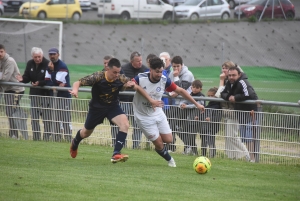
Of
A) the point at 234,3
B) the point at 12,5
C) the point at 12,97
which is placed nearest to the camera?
the point at 12,97

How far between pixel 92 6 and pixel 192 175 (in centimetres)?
3412

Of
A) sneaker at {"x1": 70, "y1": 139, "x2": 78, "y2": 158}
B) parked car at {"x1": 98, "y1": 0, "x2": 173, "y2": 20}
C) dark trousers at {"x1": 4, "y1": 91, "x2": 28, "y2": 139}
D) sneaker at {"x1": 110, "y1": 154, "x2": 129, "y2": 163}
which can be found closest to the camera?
sneaker at {"x1": 110, "y1": 154, "x2": 129, "y2": 163}

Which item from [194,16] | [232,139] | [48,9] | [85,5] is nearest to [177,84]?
[232,139]

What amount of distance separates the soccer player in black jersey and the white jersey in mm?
222

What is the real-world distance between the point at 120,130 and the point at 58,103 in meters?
3.49

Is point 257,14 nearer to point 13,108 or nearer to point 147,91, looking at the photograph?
point 13,108

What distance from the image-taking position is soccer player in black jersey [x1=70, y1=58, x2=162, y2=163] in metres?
11.1

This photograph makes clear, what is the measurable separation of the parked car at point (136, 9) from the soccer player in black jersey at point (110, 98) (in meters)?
28.8

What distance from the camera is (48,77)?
1494cm

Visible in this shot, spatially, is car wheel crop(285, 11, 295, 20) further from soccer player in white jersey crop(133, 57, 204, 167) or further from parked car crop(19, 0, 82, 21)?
soccer player in white jersey crop(133, 57, 204, 167)

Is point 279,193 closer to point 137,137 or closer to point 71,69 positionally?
point 137,137

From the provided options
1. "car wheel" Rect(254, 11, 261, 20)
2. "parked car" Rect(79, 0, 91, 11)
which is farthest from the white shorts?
"parked car" Rect(79, 0, 91, 11)

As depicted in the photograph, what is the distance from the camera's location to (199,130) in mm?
12938

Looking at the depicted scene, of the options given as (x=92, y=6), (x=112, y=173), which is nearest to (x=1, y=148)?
(x=112, y=173)
